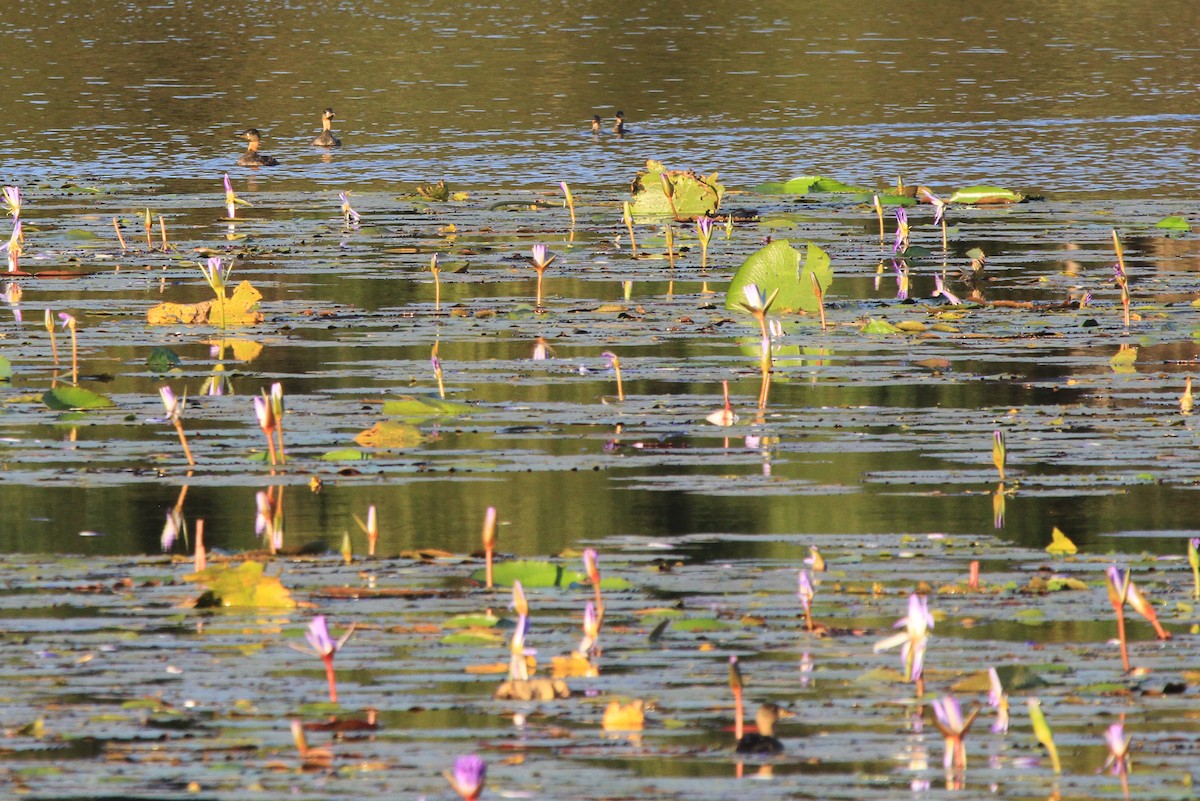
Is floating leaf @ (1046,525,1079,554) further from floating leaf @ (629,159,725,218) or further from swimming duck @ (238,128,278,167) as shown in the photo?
swimming duck @ (238,128,278,167)

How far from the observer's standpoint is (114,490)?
706cm

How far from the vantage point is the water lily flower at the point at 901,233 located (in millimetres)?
11961

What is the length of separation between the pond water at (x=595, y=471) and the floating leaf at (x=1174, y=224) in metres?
0.22

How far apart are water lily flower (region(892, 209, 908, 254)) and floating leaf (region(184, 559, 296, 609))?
680 centimetres

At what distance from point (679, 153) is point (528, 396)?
14480 mm

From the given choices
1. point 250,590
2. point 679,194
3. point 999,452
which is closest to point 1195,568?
point 999,452

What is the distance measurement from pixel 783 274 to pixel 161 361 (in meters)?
3.26

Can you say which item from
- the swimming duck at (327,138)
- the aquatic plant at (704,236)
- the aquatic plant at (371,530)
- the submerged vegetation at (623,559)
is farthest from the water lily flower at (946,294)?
the swimming duck at (327,138)

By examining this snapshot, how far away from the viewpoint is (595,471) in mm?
7305

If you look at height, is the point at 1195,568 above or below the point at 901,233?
below

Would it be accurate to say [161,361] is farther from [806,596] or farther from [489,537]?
[806,596]

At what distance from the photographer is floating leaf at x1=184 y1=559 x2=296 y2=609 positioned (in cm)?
561

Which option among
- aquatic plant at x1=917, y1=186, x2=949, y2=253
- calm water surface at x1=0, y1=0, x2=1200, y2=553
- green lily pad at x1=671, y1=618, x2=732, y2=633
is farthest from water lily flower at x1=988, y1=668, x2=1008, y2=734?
aquatic plant at x1=917, y1=186, x2=949, y2=253

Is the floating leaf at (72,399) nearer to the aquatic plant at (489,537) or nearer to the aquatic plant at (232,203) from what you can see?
the aquatic plant at (489,537)
